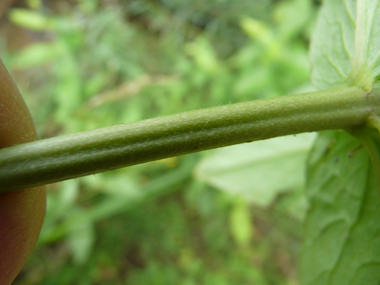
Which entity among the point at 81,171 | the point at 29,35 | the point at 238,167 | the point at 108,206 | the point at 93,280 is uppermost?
the point at 81,171

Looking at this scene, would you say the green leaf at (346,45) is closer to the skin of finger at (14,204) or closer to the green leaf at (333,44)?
the green leaf at (333,44)

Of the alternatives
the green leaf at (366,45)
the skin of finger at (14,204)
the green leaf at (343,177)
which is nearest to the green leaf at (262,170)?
the green leaf at (343,177)

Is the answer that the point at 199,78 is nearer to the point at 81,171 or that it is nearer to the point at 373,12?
the point at 373,12

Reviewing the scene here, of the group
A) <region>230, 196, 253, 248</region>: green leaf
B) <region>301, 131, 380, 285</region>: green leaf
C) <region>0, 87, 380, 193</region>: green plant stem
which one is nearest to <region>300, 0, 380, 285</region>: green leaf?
<region>301, 131, 380, 285</region>: green leaf

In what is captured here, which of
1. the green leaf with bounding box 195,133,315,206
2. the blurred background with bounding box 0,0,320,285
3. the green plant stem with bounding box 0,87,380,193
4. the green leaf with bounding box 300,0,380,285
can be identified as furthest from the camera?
the blurred background with bounding box 0,0,320,285

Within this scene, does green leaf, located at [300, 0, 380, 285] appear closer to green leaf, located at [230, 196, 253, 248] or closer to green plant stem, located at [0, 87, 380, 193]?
green plant stem, located at [0, 87, 380, 193]

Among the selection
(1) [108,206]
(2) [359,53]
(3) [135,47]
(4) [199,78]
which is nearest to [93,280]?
(1) [108,206]
